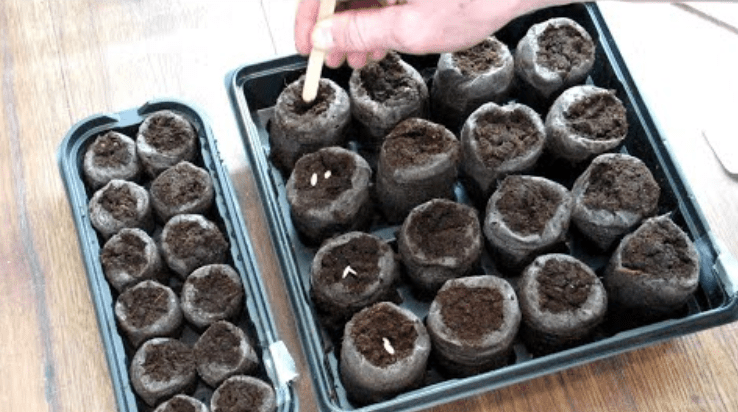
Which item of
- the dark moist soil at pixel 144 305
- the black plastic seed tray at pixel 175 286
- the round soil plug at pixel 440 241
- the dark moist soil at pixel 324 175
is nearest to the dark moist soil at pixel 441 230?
the round soil plug at pixel 440 241

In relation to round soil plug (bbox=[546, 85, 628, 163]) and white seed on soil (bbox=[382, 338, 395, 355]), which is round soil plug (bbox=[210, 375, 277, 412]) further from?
round soil plug (bbox=[546, 85, 628, 163])

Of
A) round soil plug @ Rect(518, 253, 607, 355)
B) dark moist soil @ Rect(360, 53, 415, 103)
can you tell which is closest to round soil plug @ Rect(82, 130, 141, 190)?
dark moist soil @ Rect(360, 53, 415, 103)

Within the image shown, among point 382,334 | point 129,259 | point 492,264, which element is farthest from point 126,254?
point 492,264

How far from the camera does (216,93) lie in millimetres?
1312

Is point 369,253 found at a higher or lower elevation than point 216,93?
lower

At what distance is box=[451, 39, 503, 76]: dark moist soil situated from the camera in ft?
3.80

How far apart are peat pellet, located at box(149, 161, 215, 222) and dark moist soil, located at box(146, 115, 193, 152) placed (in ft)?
0.11

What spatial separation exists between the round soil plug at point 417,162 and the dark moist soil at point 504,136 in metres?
0.04

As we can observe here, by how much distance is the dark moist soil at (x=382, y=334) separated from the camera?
978 millimetres

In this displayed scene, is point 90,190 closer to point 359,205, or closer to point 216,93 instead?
point 216,93

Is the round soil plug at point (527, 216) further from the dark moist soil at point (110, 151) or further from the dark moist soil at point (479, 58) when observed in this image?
the dark moist soil at point (110, 151)

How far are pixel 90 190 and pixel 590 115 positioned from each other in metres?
0.66

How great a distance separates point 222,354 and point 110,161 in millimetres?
315

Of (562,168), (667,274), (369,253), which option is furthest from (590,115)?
(369,253)
